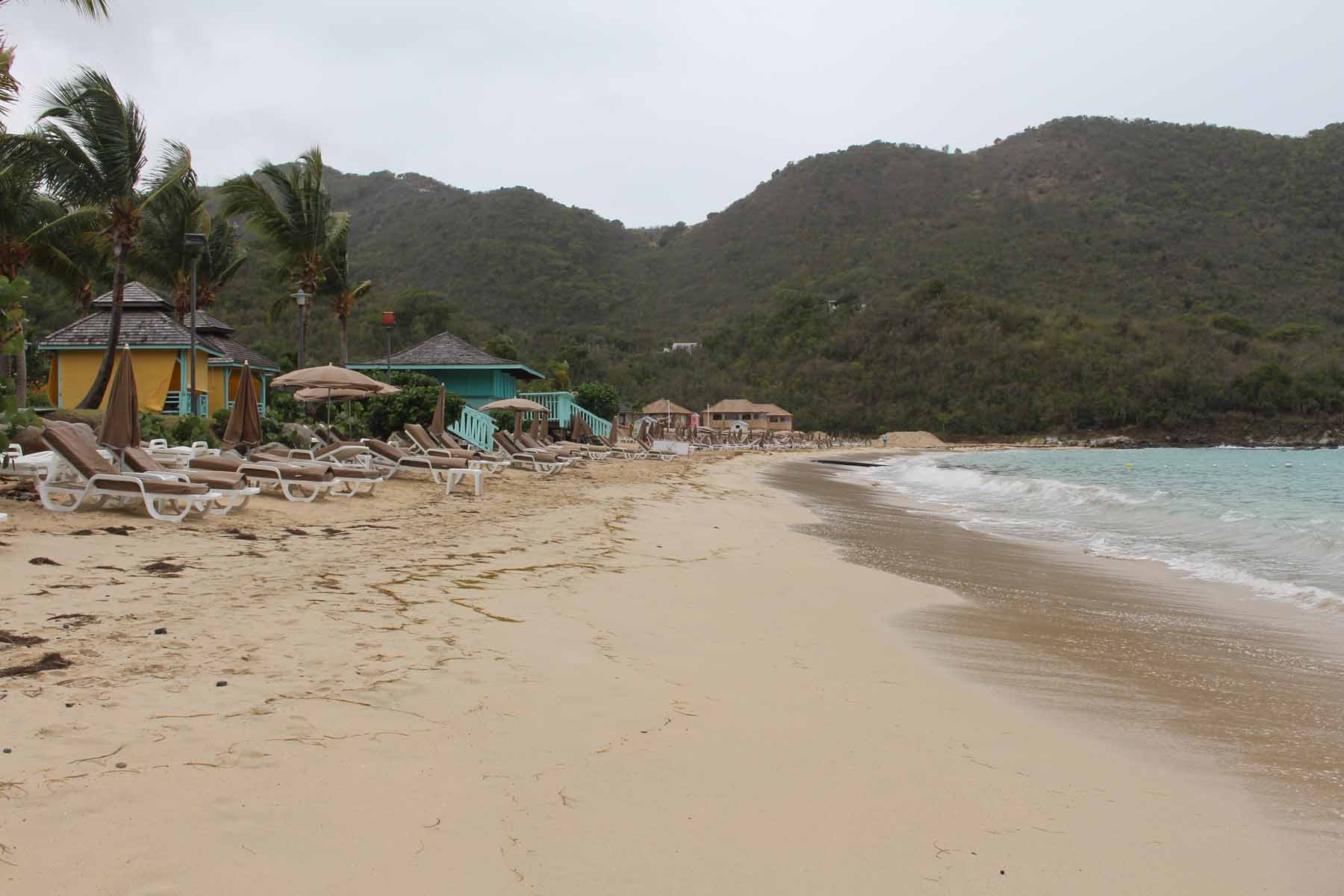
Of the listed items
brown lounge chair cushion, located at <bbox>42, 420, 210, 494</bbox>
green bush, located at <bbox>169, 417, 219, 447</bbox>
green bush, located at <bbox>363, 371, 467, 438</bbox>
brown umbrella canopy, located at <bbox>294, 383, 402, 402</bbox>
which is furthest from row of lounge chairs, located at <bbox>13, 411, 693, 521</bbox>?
green bush, located at <bbox>363, 371, 467, 438</bbox>

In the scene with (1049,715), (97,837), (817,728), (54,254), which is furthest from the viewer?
(54,254)

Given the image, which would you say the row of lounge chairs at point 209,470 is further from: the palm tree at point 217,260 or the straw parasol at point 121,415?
the palm tree at point 217,260

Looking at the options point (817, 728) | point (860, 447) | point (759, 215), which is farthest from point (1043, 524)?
point (759, 215)

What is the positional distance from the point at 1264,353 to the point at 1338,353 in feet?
15.1

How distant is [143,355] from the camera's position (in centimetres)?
1925

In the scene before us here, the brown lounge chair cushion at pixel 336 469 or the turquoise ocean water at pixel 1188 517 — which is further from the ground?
the brown lounge chair cushion at pixel 336 469

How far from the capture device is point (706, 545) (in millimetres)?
7953

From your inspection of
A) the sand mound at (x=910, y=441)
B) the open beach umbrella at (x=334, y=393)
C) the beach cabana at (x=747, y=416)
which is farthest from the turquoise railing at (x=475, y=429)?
the sand mound at (x=910, y=441)

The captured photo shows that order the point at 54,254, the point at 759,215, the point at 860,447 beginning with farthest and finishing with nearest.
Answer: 1. the point at 759,215
2. the point at 860,447
3. the point at 54,254

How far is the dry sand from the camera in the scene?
198cm

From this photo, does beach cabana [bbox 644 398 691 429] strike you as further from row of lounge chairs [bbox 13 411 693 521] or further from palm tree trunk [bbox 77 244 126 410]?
row of lounge chairs [bbox 13 411 693 521]

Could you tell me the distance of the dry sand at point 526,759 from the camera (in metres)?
1.98

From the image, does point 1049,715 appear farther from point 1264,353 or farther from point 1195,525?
point 1264,353

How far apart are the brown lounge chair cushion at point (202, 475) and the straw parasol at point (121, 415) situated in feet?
0.37
